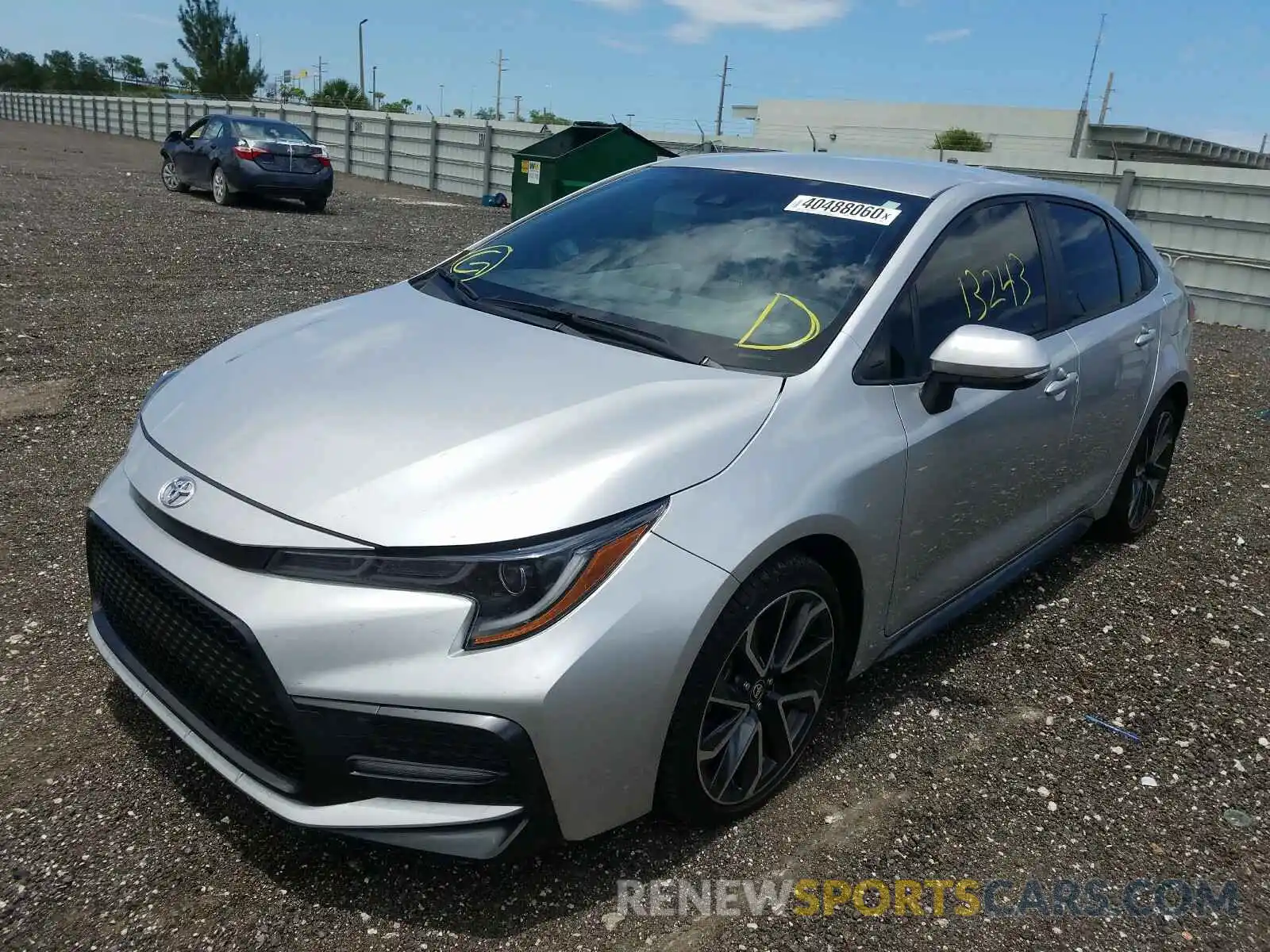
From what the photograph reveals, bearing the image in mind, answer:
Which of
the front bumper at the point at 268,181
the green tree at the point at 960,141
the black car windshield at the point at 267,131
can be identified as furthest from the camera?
the green tree at the point at 960,141

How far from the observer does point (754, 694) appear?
8.43 feet

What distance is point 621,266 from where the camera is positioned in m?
3.25

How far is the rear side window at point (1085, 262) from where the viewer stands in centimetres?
384

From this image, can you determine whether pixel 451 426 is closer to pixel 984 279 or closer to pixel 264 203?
pixel 984 279

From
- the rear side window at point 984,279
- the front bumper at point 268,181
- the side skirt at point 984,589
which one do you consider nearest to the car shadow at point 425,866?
the side skirt at point 984,589

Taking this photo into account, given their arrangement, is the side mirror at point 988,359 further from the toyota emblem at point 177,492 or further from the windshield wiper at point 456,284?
the toyota emblem at point 177,492

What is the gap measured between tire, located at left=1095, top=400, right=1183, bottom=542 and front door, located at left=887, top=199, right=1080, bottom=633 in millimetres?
931

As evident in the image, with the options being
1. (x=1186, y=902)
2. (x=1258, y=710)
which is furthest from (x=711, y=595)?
(x=1258, y=710)

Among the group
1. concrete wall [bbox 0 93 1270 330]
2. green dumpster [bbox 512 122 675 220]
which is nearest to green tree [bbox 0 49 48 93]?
concrete wall [bbox 0 93 1270 330]

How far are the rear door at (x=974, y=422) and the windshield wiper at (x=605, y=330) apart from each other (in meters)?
0.53

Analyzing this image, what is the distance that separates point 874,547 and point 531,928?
1.32m

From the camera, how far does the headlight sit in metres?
2.07

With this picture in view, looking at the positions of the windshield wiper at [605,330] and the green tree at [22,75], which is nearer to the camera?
the windshield wiper at [605,330]

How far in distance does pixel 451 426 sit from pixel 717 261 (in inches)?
45.5
